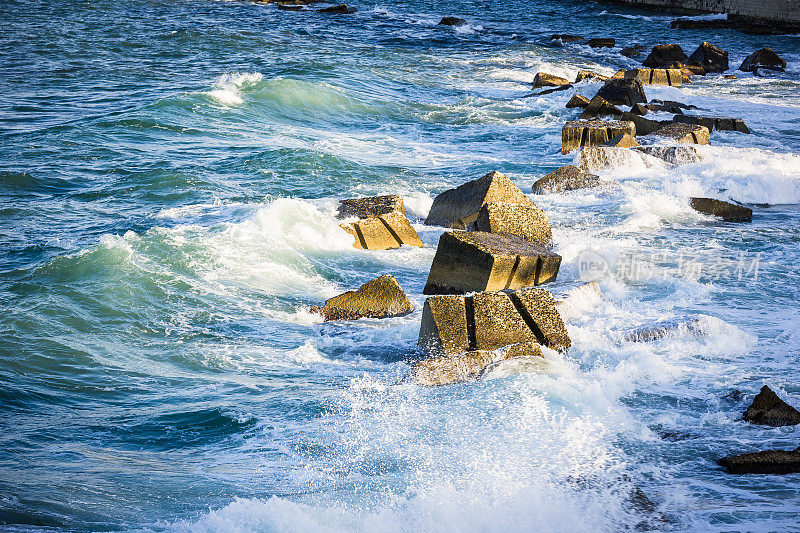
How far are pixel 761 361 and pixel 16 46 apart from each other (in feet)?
68.8

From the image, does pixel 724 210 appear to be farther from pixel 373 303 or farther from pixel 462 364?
pixel 462 364

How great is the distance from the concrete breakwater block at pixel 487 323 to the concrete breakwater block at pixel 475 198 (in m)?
2.30

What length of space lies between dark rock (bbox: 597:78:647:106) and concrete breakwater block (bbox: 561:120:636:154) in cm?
389

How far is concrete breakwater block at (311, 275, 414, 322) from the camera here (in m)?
6.25

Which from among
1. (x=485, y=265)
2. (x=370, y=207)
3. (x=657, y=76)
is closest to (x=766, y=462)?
(x=485, y=265)

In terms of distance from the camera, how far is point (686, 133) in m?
12.2

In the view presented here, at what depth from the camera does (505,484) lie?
389cm

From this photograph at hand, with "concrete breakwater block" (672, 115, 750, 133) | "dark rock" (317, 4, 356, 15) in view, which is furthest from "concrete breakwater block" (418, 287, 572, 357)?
"dark rock" (317, 4, 356, 15)

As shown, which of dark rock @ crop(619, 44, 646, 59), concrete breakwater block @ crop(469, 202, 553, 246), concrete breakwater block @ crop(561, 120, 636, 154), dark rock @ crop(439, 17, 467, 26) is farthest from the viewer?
dark rock @ crop(439, 17, 467, 26)

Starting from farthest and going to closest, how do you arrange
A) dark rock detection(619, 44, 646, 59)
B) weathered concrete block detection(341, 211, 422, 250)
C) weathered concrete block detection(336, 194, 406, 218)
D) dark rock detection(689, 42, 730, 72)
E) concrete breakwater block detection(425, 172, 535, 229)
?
dark rock detection(619, 44, 646, 59) < dark rock detection(689, 42, 730, 72) < weathered concrete block detection(336, 194, 406, 218) < weathered concrete block detection(341, 211, 422, 250) < concrete breakwater block detection(425, 172, 535, 229)

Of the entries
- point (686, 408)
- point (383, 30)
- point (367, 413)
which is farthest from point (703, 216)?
point (383, 30)

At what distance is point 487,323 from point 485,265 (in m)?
1.02

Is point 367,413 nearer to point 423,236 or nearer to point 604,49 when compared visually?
point 423,236

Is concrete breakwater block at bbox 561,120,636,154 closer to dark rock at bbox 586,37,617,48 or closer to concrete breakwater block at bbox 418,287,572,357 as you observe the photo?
concrete breakwater block at bbox 418,287,572,357
